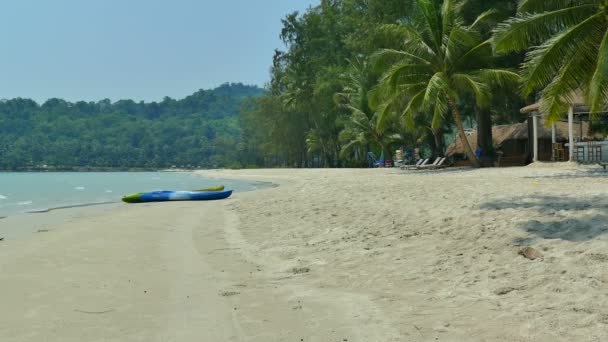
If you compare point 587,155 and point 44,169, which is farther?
point 44,169

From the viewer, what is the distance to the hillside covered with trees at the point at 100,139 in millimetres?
129750

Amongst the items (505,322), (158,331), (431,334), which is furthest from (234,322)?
(505,322)

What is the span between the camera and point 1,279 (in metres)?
5.55

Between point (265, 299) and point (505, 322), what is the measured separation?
6.82 ft

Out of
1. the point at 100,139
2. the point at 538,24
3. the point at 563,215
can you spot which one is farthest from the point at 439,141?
the point at 100,139

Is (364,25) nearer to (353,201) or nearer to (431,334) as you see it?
(353,201)

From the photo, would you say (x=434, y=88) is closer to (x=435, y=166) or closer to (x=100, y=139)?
(x=435, y=166)

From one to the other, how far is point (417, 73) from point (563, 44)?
417 inches

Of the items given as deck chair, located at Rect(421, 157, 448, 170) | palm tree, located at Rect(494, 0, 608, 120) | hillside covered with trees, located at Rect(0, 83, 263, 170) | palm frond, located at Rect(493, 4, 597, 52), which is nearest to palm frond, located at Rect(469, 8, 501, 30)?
deck chair, located at Rect(421, 157, 448, 170)

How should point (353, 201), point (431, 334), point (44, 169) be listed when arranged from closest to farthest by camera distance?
point (431, 334) < point (353, 201) < point (44, 169)

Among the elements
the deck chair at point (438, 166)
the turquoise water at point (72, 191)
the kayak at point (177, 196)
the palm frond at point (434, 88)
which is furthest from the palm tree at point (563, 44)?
the turquoise water at point (72, 191)

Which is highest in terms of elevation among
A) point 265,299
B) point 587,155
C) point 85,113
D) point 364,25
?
point 85,113

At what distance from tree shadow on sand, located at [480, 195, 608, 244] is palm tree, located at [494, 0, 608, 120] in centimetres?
521

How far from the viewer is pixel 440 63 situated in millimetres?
22781
